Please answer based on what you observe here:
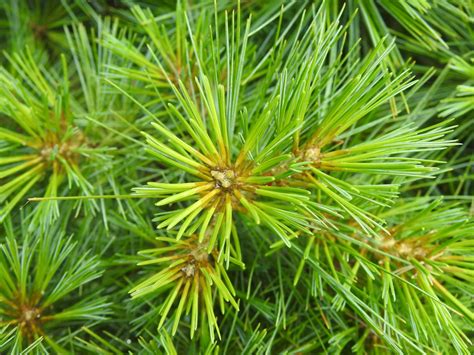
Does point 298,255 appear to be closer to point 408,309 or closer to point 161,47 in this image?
point 408,309

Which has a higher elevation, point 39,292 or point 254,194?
point 254,194

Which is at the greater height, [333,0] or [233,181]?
[333,0]

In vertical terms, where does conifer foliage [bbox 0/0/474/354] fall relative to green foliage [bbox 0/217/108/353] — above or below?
above

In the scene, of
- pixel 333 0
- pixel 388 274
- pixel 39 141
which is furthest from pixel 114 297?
pixel 333 0

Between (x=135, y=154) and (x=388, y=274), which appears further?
(x=135, y=154)

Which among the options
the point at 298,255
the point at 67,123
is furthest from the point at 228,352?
→ the point at 67,123

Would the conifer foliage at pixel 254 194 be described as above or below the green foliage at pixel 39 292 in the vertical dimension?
above

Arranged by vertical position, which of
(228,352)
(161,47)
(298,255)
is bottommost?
(228,352)
